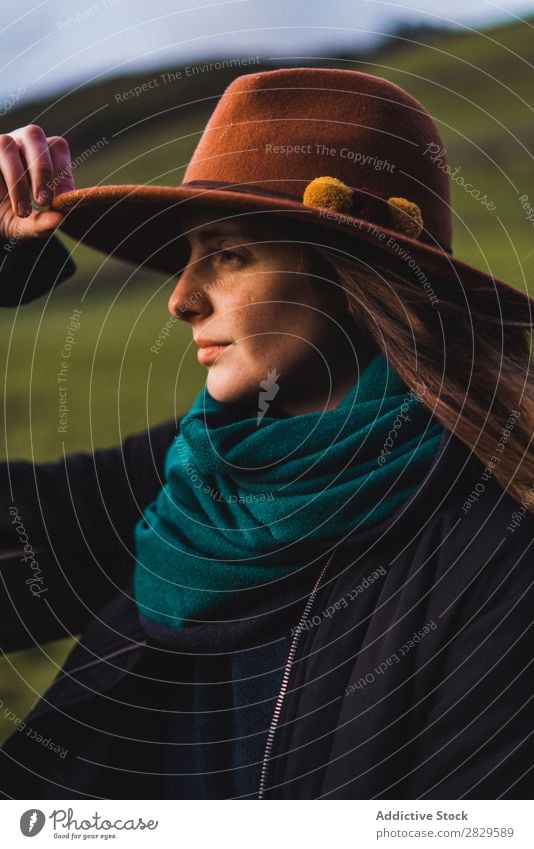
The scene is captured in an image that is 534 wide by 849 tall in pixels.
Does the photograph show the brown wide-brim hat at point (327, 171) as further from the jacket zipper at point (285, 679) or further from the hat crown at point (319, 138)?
the jacket zipper at point (285, 679)

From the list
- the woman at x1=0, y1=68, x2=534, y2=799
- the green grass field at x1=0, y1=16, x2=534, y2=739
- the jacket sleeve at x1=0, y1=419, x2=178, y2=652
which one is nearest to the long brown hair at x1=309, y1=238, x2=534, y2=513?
the woman at x1=0, y1=68, x2=534, y2=799

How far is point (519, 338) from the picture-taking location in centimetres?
83

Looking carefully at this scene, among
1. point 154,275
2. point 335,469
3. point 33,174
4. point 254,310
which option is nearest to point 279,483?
point 335,469

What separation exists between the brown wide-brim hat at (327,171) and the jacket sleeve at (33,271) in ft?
→ 0.61

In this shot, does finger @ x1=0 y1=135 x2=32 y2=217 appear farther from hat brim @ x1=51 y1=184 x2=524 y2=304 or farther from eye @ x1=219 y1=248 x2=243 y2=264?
eye @ x1=219 y1=248 x2=243 y2=264

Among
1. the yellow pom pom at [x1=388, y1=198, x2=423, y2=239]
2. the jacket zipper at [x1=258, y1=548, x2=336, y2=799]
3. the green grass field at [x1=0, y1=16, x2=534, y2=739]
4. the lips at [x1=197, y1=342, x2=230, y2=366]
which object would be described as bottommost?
the jacket zipper at [x1=258, y1=548, x2=336, y2=799]

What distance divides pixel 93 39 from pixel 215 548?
25.5 inches

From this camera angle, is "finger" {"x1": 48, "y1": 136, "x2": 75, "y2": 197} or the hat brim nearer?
the hat brim

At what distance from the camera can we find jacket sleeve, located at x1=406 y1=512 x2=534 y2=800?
0.70 meters

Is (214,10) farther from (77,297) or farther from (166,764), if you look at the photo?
(77,297)

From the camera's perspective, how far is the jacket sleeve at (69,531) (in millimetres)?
995

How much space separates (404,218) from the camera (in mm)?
721

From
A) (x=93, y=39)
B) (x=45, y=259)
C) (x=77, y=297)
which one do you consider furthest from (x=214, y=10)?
(x=77, y=297)
